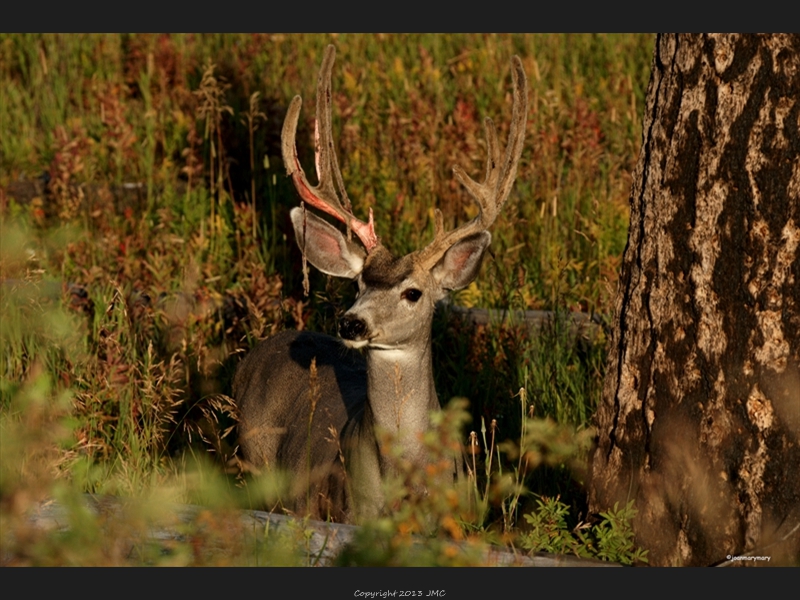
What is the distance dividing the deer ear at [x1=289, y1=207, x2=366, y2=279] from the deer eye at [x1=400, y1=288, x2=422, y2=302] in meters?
0.35


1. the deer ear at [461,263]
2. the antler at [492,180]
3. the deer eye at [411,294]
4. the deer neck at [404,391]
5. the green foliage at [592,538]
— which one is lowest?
the green foliage at [592,538]

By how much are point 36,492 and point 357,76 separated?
275 inches

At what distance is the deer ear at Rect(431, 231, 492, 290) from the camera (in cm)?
498

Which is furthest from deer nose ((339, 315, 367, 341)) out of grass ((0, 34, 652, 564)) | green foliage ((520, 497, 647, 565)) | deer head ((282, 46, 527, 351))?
green foliage ((520, 497, 647, 565))

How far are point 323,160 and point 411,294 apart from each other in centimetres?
72

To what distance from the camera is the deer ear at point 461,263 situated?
4.98 metres

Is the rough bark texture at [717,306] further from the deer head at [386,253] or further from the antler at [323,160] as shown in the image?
the antler at [323,160]

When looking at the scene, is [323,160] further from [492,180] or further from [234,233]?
[234,233]

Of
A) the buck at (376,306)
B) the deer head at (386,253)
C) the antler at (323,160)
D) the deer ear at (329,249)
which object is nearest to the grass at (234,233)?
the buck at (376,306)

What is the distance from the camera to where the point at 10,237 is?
356cm

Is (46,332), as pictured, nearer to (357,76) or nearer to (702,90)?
(702,90)

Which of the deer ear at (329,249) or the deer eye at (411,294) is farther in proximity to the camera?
the deer ear at (329,249)

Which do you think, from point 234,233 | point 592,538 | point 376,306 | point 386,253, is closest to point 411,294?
point 376,306

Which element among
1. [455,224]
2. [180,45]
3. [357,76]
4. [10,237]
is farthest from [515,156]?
[180,45]
